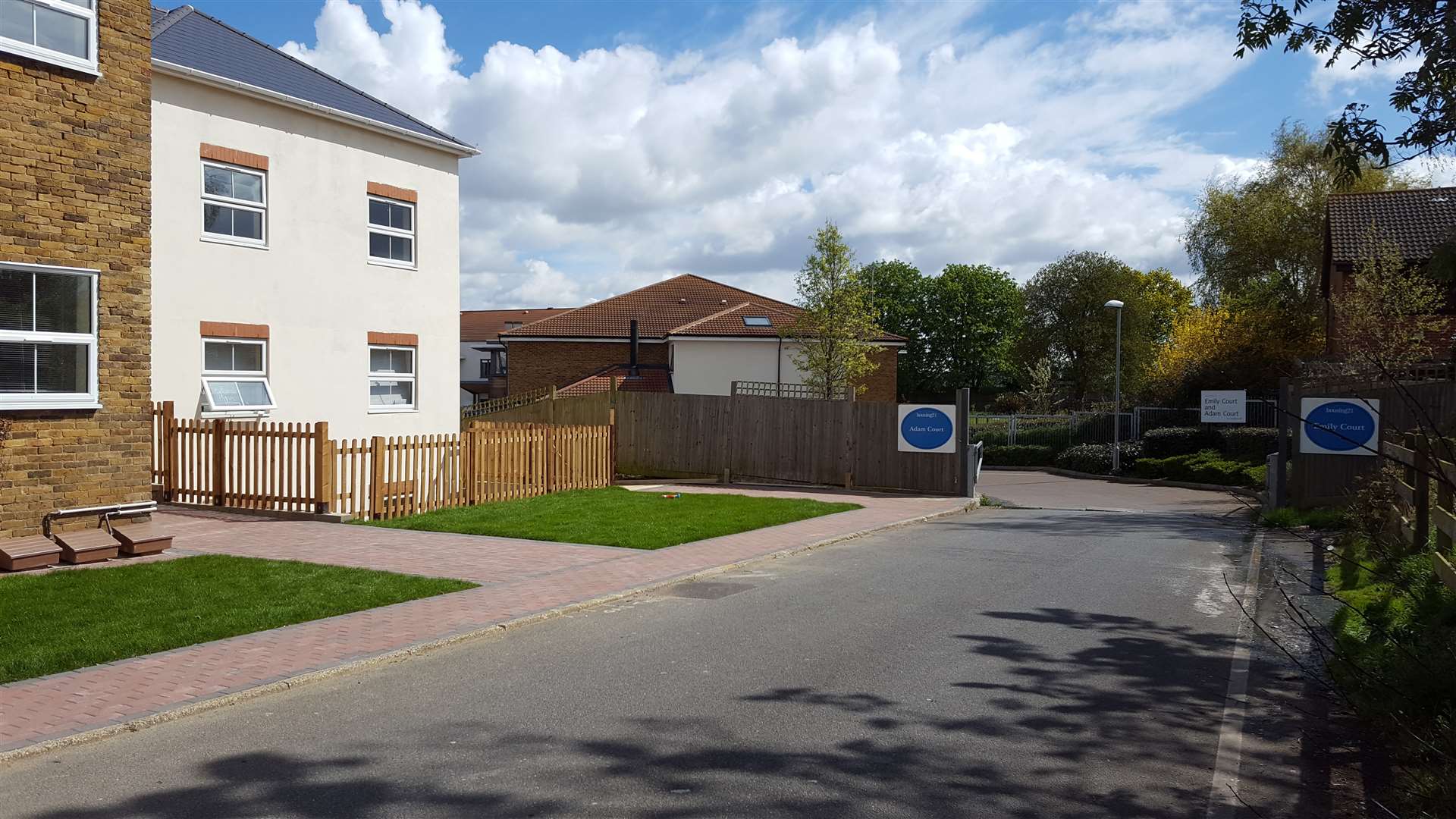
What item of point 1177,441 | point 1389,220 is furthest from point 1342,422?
point 1389,220

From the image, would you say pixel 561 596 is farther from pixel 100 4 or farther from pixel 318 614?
pixel 100 4

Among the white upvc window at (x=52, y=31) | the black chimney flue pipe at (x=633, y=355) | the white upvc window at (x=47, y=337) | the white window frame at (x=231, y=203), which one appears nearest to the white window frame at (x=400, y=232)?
the white window frame at (x=231, y=203)

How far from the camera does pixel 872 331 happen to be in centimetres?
4097

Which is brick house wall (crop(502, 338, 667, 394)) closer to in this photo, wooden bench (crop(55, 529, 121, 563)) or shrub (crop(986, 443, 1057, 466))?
shrub (crop(986, 443, 1057, 466))

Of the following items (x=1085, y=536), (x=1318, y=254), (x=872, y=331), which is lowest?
(x=1085, y=536)

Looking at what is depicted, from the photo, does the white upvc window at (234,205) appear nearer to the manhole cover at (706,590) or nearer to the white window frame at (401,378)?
the white window frame at (401,378)

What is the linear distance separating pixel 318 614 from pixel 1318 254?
45.1 m

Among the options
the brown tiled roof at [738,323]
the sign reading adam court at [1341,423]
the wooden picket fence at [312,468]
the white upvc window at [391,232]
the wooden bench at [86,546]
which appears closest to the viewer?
the wooden bench at [86,546]

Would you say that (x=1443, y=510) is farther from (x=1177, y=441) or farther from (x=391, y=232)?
(x=1177, y=441)

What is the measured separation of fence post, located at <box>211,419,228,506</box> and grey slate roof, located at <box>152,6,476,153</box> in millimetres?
5405

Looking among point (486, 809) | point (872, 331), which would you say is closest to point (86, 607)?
point (486, 809)

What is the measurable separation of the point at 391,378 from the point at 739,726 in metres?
15.6

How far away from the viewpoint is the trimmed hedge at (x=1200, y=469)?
88.9 feet

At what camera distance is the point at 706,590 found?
1076 centimetres
